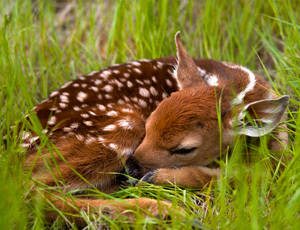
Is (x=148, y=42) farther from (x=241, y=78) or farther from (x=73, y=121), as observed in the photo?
(x=73, y=121)

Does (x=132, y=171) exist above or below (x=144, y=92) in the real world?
below

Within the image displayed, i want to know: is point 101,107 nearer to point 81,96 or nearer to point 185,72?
point 81,96

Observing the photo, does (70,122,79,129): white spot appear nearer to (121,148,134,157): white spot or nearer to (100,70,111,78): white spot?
(121,148,134,157): white spot

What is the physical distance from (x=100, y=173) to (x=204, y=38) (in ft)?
7.16

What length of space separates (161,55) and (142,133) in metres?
1.42

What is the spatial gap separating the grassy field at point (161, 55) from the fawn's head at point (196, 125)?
152 millimetres

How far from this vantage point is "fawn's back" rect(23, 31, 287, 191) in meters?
3.07

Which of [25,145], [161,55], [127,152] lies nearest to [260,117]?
[127,152]

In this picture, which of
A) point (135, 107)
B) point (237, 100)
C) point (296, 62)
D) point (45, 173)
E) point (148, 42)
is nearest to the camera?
point (45, 173)

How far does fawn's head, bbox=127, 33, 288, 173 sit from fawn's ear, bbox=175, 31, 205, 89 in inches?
10.5

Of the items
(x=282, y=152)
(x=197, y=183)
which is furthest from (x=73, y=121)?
(x=282, y=152)

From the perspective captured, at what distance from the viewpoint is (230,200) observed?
3.00 meters

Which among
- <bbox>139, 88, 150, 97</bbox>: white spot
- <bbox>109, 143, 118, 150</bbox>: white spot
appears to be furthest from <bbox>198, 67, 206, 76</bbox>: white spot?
<bbox>109, 143, 118, 150</bbox>: white spot

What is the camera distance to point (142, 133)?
338cm
